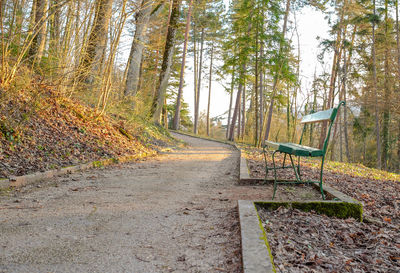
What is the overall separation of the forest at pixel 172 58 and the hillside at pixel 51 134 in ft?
0.18

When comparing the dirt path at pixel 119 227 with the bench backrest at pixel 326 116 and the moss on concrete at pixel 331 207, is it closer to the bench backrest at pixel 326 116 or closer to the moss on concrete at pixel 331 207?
the moss on concrete at pixel 331 207

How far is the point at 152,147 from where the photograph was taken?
967 centimetres

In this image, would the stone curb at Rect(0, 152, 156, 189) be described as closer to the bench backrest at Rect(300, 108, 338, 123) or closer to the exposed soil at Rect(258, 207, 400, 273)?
the exposed soil at Rect(258, 207, 400, 273)

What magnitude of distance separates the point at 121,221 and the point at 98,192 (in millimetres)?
1367

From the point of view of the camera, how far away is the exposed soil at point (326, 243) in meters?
2.03

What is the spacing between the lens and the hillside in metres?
4.65

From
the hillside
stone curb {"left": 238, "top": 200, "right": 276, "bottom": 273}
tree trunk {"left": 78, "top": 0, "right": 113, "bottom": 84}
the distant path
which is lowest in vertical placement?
the distant path

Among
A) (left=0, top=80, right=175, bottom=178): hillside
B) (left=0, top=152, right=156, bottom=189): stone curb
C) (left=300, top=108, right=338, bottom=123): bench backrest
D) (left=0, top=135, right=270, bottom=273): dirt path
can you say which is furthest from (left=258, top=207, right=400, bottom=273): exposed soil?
(left=0, top=80, right=175, bottom=178): hillside

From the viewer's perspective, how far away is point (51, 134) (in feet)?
18.9

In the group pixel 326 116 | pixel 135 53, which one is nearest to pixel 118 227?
pixel 326 116

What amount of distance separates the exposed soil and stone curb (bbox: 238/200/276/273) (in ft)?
0.32

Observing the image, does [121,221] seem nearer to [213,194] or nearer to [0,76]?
[213,194]

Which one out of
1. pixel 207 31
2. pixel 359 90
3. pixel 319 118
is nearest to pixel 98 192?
pixel 319 118

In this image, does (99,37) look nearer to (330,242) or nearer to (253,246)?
(253,246)
